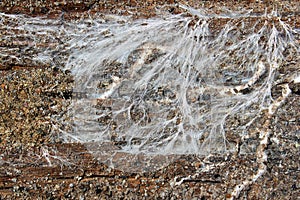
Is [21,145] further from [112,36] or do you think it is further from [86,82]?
[112,36]

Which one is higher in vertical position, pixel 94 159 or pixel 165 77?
pixel 165 77

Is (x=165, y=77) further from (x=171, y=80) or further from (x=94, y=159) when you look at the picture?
(x=94, y=159)

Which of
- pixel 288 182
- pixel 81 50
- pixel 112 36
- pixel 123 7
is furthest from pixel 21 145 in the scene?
pixel 288 182

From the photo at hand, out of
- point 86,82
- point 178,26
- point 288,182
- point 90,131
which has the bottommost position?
point 288,182

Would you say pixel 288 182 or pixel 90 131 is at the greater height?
pixel 90 131

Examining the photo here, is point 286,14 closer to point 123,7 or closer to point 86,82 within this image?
point 123,7

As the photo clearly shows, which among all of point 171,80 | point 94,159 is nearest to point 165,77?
point 171,80

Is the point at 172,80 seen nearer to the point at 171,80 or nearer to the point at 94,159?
the point at 171,80

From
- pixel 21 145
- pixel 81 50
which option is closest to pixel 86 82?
pixel 81 50

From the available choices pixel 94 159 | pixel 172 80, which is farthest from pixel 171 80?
pixel 94 159

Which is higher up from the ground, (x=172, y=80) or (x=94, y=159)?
(x=172, y=80)
